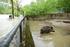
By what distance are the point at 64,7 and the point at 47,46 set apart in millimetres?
6373

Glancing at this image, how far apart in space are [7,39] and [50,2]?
7606mm

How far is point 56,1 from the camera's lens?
827cm

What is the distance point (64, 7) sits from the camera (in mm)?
8398

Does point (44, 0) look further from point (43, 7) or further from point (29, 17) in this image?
point (29, 17)

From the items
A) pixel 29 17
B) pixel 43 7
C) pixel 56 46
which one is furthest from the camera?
pixel 43 7

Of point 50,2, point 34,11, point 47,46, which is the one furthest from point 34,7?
point 47,46

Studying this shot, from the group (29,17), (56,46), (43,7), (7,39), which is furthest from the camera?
(43,7)

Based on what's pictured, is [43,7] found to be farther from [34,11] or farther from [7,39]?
[7,39]

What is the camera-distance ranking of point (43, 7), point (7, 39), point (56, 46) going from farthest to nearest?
1. point (43, 7)
2. point (56, 46)
3. point (7, 39)

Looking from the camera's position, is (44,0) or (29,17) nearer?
(29,17)

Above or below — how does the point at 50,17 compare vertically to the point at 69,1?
below

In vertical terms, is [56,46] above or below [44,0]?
below

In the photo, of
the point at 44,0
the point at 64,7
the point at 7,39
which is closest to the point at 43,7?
the point at 44,0

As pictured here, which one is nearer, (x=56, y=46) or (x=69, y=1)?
(x=56, y=46)
